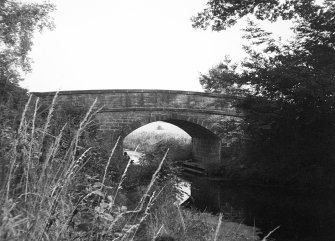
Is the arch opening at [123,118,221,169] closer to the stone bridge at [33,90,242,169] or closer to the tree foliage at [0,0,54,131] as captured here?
the stone bridge at [33,90,242,169]

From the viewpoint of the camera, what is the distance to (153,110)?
16938mm

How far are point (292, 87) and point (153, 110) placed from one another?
7547 mm

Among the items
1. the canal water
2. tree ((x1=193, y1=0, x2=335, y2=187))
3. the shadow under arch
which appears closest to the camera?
the canal water

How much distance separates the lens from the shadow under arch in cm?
1666

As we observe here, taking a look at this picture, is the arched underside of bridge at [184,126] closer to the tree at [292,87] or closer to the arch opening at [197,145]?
the arch opening at [197,145]

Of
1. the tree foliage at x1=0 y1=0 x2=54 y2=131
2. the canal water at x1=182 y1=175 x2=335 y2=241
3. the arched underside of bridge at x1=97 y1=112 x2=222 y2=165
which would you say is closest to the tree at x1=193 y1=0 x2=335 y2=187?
the canal water at x1=182 y1=175 x2=335 y2=241

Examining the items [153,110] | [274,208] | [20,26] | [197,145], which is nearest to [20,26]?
[20,26]

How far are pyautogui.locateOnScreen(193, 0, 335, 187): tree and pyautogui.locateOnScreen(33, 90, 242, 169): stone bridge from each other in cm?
314

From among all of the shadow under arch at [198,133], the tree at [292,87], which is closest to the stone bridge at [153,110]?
the shadow under arch at [198,133]

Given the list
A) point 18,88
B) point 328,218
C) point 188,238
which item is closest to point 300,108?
point 328,218

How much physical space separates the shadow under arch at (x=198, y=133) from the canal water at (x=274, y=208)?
387 centimetres

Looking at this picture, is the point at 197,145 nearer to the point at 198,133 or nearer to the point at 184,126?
the point at 198,133

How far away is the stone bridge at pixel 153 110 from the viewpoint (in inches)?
614

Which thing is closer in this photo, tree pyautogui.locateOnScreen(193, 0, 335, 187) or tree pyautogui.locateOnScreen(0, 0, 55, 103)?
tree pyautogui.locateOnScreen(193, 0, 335, 187)
